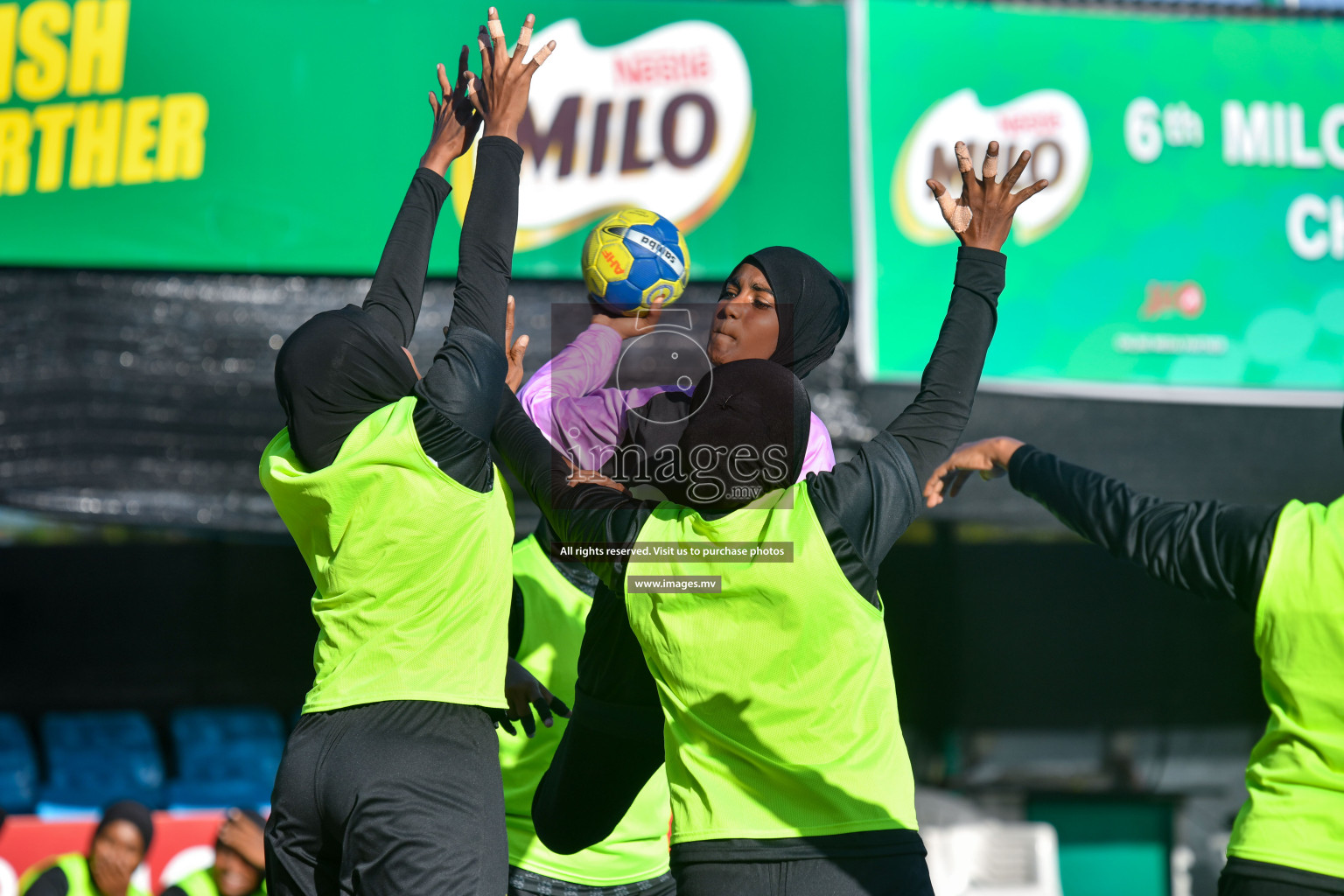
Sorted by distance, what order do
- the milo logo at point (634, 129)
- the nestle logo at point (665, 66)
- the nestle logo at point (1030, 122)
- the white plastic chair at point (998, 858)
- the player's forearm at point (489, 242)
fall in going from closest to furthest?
the player's forearm at point (489, 242) → the milo logo at point (634, 129) → the nestle logo at point (665, 66) → the nestle logo at point (1030, 122) → the white plastic chair at point (998, 858)

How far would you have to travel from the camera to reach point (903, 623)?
297 inches

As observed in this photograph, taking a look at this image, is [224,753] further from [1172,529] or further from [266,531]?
[1172,529]

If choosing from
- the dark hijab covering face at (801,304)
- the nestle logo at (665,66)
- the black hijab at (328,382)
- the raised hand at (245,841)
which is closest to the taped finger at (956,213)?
the dark hijab covering face at (801,304)

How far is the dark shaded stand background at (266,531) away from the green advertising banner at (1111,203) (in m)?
0.22

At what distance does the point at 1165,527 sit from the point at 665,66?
4296 mm

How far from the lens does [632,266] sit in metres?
3.38

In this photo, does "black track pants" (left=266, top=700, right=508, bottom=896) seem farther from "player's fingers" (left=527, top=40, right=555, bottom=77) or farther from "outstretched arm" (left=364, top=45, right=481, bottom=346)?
"player's fingers" (left=527, top=40, right=555, bottom=77)

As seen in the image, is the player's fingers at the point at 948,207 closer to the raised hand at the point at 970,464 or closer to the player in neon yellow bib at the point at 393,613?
the raised hand at the point at 970,464

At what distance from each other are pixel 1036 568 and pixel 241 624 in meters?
5.16

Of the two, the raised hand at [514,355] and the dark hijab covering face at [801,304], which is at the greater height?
the dark hijab covering face at [801,304]

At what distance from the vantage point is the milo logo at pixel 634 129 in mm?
5699

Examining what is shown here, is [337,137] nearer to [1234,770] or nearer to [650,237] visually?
[650,237]

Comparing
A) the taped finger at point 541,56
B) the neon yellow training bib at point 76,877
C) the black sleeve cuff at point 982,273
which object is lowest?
the neon yellow training bib at point 76,877

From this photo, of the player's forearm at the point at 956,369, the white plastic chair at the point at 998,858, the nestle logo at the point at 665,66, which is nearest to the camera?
the player's forearm at the point at 956,369
